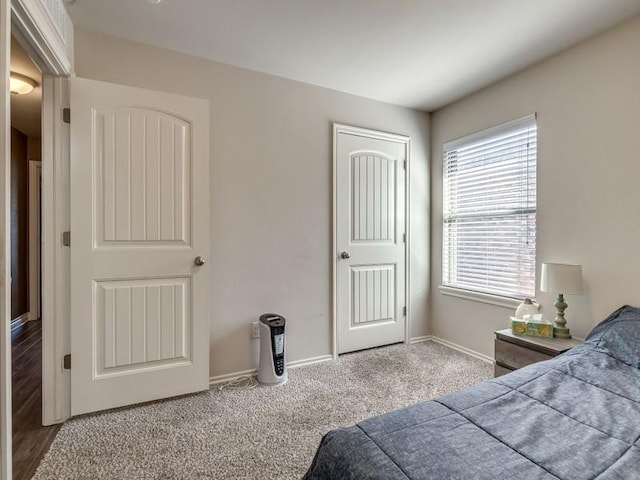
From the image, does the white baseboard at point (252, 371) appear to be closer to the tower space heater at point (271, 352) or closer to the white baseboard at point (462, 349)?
the tower space heater at point (271, 352)

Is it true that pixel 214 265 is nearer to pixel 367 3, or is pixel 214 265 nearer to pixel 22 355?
pixel 367 3

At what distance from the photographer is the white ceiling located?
1873 mm

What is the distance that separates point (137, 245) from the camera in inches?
82.3

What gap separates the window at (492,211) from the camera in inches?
101

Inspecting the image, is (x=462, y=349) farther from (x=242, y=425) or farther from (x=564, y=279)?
(x=242, y=425)

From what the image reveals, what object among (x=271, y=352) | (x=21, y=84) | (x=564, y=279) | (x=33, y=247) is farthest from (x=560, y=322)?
(x=33, y=247)

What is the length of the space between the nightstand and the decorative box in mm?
36

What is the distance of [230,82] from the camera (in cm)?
250

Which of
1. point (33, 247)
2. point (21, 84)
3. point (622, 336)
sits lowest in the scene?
point (622, 336)

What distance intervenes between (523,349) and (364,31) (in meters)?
2.26

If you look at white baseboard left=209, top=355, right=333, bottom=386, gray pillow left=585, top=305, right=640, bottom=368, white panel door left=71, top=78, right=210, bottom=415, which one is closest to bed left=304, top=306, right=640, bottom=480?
gray pillow left=585, top=305, right=640, bottom=368

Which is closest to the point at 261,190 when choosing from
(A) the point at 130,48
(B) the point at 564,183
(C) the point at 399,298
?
(A) the point at 130,48

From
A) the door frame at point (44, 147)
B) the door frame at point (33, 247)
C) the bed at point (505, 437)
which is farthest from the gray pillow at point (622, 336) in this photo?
the door frame at point (33, 247)

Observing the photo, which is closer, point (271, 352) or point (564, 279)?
point (564, 279)
